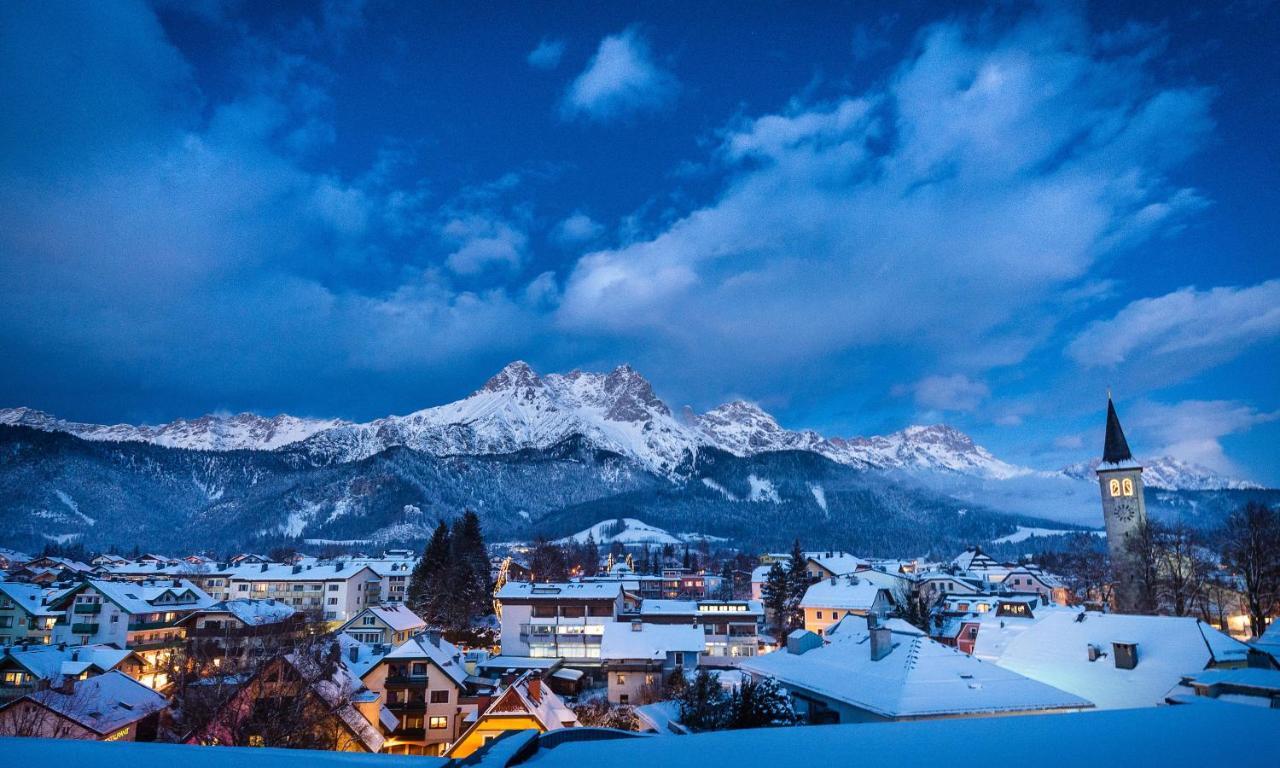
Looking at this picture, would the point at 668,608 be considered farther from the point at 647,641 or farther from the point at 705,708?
the point at 705,708

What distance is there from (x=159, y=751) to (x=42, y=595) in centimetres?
5908

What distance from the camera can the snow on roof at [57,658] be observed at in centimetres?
2763

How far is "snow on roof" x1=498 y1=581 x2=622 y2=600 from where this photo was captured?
49594mm

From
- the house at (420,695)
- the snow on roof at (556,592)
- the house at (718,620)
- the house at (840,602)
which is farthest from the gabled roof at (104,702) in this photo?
Answer: the house at (840,602)

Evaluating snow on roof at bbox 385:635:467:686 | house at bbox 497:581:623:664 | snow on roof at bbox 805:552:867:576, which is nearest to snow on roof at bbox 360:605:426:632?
house at bbox 497:581:623:664

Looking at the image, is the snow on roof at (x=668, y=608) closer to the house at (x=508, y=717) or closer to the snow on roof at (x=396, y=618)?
the snow on roof at (x=396, y=618)

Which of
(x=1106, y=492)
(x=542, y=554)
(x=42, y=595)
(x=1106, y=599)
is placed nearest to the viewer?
(x=42, y=595)

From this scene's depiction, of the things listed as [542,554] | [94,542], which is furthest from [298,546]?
[542,554]

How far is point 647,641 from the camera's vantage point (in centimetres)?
3828

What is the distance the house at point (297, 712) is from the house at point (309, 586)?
43.3m

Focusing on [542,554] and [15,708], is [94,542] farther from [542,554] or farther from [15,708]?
[15,708]

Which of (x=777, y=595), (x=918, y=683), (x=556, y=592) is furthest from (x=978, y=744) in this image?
(x=777, y=595)

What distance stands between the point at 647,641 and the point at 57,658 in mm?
26719

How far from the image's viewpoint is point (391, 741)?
2822 centimetres
